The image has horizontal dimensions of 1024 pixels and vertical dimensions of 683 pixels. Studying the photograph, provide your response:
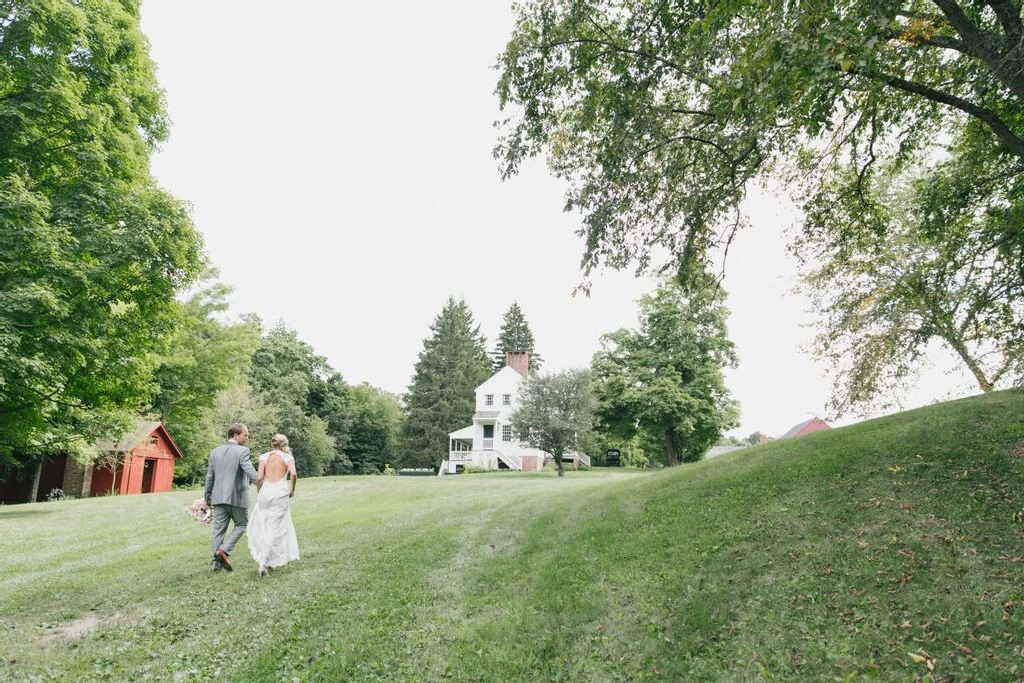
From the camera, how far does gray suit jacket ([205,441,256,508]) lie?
27.1 feet

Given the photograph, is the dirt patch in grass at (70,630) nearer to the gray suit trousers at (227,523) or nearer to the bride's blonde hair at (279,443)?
the gray suit trousers at (227,523)

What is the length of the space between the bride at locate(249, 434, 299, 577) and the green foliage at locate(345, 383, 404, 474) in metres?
53.3

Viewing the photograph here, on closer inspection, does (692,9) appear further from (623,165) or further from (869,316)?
(869,316)

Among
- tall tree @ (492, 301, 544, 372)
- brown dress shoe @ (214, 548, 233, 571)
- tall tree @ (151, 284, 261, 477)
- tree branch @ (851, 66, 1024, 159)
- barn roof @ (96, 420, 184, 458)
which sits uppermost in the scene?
tall tree @ (492, 301, 544, 372)

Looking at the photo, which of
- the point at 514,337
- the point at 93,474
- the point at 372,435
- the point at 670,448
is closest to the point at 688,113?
the point at 670,448

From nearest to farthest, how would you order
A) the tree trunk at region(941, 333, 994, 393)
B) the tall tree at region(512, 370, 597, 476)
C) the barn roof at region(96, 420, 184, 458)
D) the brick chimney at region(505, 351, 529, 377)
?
the tree trunk at region(941, 333, 994, 393), the barn roof at region(96, 420, 184, 458), the tall tree at region(512, 370, 597, 476), the brick chimney at region(505, 351, 529, 377)

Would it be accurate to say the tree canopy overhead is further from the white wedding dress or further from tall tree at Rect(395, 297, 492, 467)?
tall tree at Rect(395, 297, 492, 467)

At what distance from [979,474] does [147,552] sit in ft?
42.7

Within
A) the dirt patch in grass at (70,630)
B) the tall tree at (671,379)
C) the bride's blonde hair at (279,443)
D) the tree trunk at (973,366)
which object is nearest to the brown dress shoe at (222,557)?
the bride's blonde hair at (279,443)

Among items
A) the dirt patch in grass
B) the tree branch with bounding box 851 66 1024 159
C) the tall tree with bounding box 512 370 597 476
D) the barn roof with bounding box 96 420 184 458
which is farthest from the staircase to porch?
the tree branch with bounding box 851 66 1024 159

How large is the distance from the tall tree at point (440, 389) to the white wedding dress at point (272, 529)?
154 ft

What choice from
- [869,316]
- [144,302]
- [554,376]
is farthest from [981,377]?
[144,302]

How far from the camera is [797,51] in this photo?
5105 millimetres

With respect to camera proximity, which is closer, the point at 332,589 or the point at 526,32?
the point at 332,589
